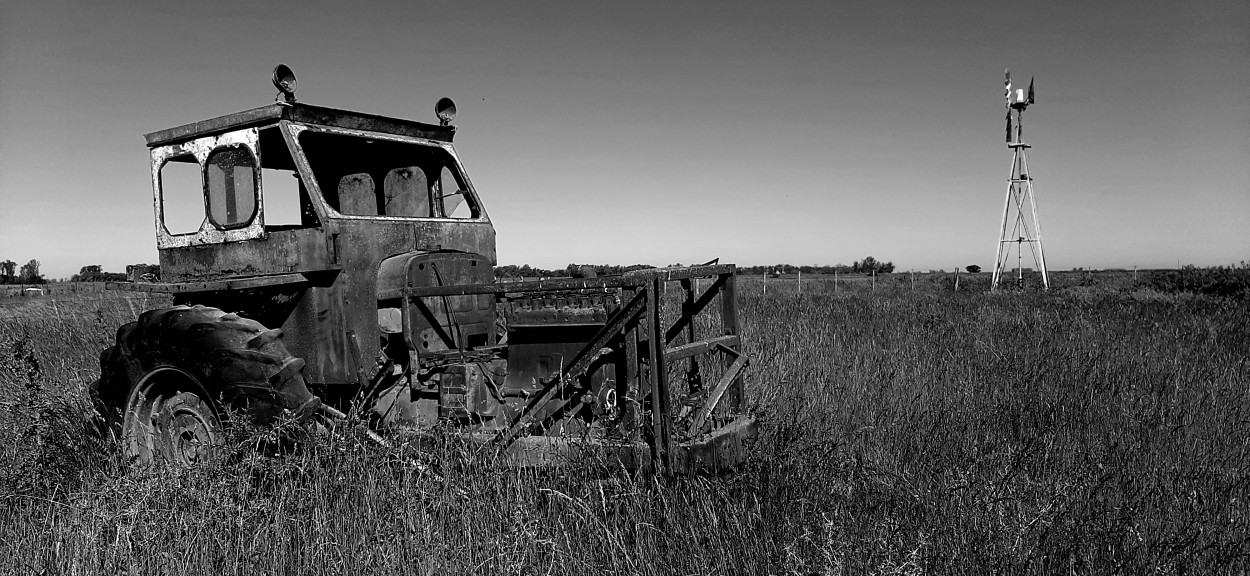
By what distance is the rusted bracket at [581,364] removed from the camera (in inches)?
147

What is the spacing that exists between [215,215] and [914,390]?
5381 millimetres

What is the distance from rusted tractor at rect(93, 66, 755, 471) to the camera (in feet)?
12.8

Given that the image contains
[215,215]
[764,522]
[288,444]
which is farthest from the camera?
[215,215]

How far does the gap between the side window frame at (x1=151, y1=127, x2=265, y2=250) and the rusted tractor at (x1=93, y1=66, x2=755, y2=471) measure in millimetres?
12

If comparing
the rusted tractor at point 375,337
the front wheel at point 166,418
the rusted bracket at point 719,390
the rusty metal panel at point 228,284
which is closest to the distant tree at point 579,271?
the rusted tractor at point 375,337

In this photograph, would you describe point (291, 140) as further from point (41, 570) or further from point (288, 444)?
point (41, 570)

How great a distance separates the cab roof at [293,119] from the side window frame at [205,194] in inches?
1.7

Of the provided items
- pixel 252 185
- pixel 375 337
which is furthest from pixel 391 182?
pixel 375 337

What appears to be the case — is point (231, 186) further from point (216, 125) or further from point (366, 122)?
point (366, 122)

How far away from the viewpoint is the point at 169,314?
4332 mm

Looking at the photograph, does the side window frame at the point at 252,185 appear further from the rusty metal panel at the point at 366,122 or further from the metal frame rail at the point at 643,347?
the metal frame rail at the point at 643,347

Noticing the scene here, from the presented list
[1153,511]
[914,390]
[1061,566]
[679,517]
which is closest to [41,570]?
[679,517]

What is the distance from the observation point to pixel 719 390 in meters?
4.11

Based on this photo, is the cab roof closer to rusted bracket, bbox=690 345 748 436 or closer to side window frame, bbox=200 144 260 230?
side window frame, bbox=200 144 260 230
